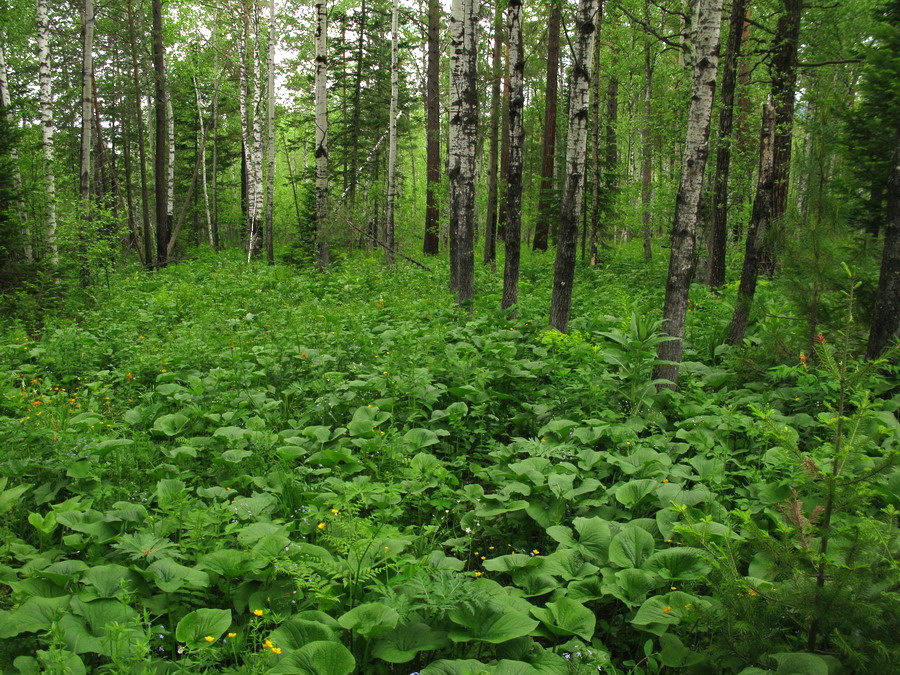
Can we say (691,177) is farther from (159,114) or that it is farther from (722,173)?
(159,114)

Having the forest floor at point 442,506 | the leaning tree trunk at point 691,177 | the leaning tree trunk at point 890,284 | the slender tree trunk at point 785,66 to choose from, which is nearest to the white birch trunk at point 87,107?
the forest floor at point 442,506

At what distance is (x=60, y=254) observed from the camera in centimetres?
1148

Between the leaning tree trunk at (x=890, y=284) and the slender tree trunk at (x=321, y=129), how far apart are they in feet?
36.8

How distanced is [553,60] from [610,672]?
17.2 m

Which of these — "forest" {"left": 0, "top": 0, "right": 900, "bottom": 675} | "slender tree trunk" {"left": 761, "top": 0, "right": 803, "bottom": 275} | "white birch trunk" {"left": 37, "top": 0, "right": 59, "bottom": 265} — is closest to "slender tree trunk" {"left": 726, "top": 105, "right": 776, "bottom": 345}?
"forest" {"left": 0, "top": 0, "right": 900, "bottom": 675}

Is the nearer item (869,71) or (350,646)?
(350,646)

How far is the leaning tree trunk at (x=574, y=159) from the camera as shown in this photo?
6605 millimetres

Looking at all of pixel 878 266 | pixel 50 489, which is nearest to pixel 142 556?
pixel 50 489

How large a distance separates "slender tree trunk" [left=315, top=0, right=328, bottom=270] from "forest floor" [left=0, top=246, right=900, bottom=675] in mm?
6934

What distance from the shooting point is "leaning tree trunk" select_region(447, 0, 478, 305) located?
8875 mm

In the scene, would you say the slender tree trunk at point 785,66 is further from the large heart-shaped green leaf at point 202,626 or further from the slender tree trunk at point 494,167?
the slender tree trunk at point 494,167

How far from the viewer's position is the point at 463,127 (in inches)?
362

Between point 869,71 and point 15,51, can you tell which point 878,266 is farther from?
point 15,51

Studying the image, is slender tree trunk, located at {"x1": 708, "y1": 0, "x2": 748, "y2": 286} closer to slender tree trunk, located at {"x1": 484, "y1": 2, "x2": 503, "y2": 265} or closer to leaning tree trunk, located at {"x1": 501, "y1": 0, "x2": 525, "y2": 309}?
leaning tree trunk, located at {"x1": 501, "y1": 0, "x2": 525, "y2": 309}
